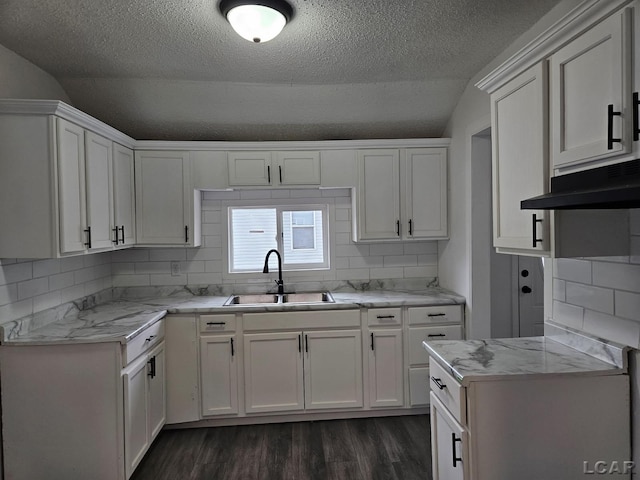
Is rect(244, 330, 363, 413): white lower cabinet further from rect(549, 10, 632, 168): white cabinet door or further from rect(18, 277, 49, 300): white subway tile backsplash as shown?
rect(549, 10, 632, 168): white cabinet door

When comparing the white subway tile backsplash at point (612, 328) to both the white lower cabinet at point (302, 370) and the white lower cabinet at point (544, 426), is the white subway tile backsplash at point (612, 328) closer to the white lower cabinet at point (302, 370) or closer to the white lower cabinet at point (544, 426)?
the white lower cabinet at point (544, 426)

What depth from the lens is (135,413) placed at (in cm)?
232

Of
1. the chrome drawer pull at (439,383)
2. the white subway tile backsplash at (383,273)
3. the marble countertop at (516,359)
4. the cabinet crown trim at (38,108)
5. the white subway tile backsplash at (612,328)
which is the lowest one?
the chrome drawer pull at (439,383)

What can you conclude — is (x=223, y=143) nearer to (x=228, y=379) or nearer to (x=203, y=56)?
(x=203, y=56)

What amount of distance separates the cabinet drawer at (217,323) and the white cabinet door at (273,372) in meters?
0.15

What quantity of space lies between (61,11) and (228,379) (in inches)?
98.4

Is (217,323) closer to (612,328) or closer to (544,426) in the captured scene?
Result: (544,426)

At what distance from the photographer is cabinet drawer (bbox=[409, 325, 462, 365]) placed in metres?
3.04

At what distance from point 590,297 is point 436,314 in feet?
4.51

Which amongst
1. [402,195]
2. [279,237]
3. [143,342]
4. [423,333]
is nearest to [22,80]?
[143,342]

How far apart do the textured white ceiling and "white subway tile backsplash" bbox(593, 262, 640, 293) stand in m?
1.39

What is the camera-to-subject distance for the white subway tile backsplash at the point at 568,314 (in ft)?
5.97

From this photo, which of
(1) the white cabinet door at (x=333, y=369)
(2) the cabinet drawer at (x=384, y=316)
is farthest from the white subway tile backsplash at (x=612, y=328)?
(1) the white cabinet door at (x=333, y=369)

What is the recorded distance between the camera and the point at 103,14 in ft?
6.72
